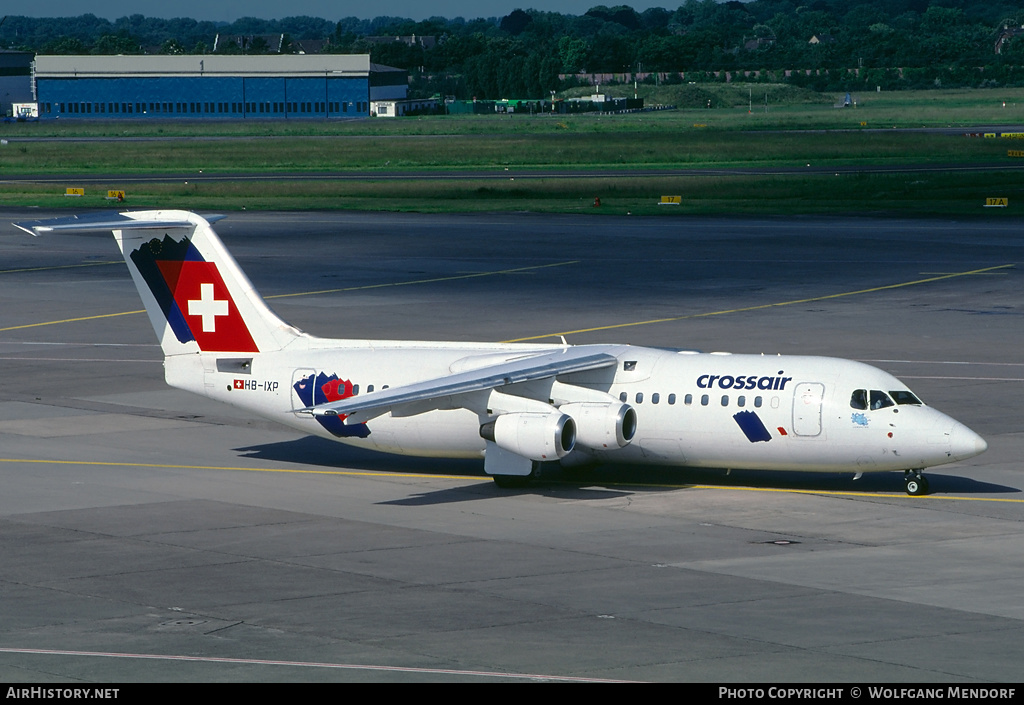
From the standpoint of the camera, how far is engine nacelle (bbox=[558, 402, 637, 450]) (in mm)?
33750

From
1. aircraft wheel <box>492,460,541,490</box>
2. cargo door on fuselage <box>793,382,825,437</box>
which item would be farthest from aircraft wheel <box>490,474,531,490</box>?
cargo door on fuselage <box>793,382,825,437</box>

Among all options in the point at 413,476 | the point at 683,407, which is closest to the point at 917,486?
the point at 683,407

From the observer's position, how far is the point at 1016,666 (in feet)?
68.5

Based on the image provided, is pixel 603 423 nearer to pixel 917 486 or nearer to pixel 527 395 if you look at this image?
pixel 527 395

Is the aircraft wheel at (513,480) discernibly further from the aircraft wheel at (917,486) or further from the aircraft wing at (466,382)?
the aircraft wheel at (917,486)

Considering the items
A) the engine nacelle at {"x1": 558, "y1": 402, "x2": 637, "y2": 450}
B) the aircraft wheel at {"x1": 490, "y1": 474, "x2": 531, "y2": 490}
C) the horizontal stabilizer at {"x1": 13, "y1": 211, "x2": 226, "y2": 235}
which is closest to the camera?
the engine nacelle at {"x1": 558, "y1": 402, "x2": 637, "y2": 450}

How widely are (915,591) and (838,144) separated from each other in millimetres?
135407

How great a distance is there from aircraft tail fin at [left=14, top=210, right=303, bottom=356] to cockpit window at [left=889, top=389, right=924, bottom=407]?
14.6 m

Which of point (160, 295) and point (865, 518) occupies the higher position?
point (160, 295)

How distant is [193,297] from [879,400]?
17073 millimetres

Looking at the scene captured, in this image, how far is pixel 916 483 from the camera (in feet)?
111

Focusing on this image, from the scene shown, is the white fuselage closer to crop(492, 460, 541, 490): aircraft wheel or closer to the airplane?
the airplane
